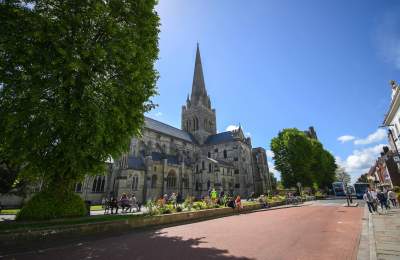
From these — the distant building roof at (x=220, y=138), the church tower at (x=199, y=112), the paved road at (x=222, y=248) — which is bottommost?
the paved road at (x=222, y=248)

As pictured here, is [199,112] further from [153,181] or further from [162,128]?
[153,181]

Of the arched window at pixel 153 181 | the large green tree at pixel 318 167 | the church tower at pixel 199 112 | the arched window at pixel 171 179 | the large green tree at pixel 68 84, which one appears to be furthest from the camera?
the church tower at pixel 199 112

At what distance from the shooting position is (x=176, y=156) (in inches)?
1971

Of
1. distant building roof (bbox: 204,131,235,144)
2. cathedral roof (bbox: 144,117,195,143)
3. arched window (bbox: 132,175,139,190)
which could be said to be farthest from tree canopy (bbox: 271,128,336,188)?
arched window (bbox: 132,175,139,190)

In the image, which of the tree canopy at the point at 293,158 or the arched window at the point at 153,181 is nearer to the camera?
the arched window at the point at 153,181

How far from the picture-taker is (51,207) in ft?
34.8

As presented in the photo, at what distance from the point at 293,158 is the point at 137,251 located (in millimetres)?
46440

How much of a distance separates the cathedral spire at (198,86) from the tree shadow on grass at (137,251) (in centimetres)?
5787

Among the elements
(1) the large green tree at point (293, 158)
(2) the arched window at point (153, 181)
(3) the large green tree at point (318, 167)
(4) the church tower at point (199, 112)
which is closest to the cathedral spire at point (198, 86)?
(4) the church tower at point (199, 112)

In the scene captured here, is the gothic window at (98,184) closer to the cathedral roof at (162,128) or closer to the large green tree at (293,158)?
the cathedral roof at (162,128)

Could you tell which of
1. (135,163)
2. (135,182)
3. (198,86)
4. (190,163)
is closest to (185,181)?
(190,163)

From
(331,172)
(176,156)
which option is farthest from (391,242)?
(331,172)

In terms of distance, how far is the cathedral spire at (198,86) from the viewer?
6575 cm

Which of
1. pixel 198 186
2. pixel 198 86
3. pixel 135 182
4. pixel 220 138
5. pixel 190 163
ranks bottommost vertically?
pixel 198 186
